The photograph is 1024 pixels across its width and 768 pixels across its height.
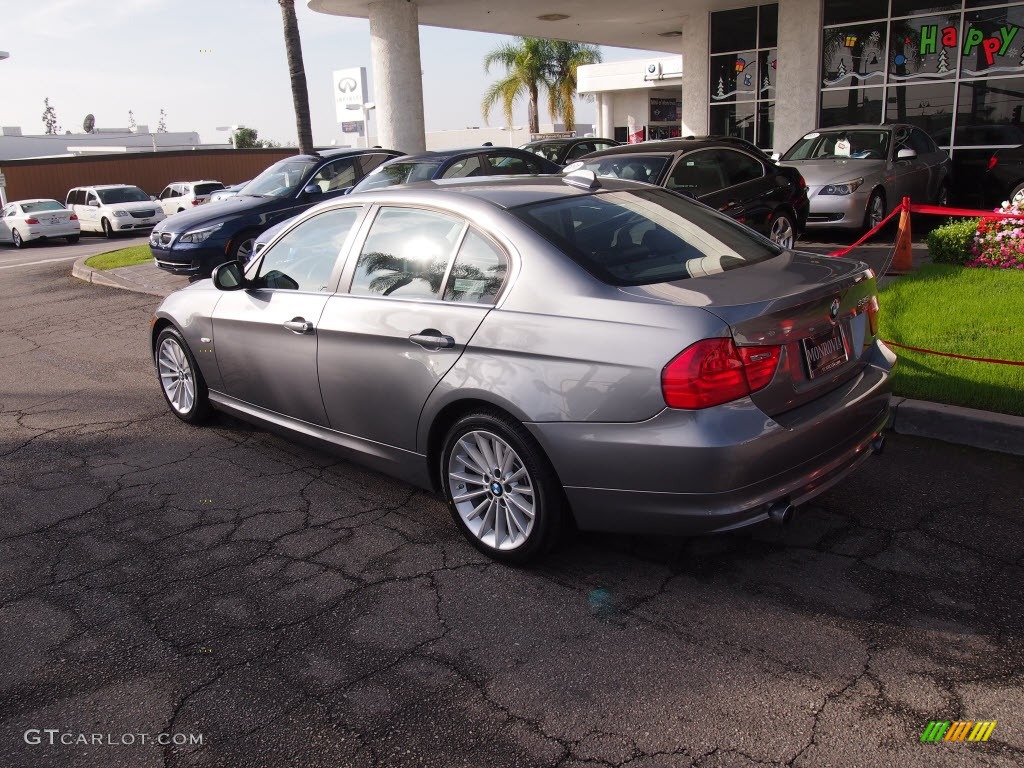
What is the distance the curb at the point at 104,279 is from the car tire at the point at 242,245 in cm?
145

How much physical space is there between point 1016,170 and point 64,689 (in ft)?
53.0

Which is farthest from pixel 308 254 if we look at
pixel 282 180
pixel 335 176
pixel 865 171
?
pixel 865 171

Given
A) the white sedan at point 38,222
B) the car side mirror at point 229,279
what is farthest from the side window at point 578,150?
the white sedan at point 38,222

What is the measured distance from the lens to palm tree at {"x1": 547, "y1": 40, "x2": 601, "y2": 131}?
40531mm

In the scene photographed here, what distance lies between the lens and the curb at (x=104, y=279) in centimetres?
1315

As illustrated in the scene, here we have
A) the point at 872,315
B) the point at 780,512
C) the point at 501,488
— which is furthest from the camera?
the point at 872,315

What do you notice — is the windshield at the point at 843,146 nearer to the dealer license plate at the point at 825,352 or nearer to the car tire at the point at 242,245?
the car tire at the point at 242,245

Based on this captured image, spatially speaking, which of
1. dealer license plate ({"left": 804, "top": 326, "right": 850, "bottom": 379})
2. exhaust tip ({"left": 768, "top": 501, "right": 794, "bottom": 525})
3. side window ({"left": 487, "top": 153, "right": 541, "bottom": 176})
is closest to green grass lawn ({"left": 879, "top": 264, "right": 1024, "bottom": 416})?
dealer license plate ({"left": 804, "top": 326, "right": 850, "bottom": 379})

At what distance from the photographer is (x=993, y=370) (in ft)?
18.6

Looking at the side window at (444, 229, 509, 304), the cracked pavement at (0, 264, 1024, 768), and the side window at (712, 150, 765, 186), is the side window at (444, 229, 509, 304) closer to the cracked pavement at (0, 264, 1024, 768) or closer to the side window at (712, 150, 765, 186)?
the cracked pavement at (0, 264, 1024, 768)

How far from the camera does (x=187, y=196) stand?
28.5 meters

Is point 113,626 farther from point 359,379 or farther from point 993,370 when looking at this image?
point 993,370

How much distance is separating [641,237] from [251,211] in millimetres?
9394

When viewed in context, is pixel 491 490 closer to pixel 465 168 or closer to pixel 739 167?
pixel 739 167
